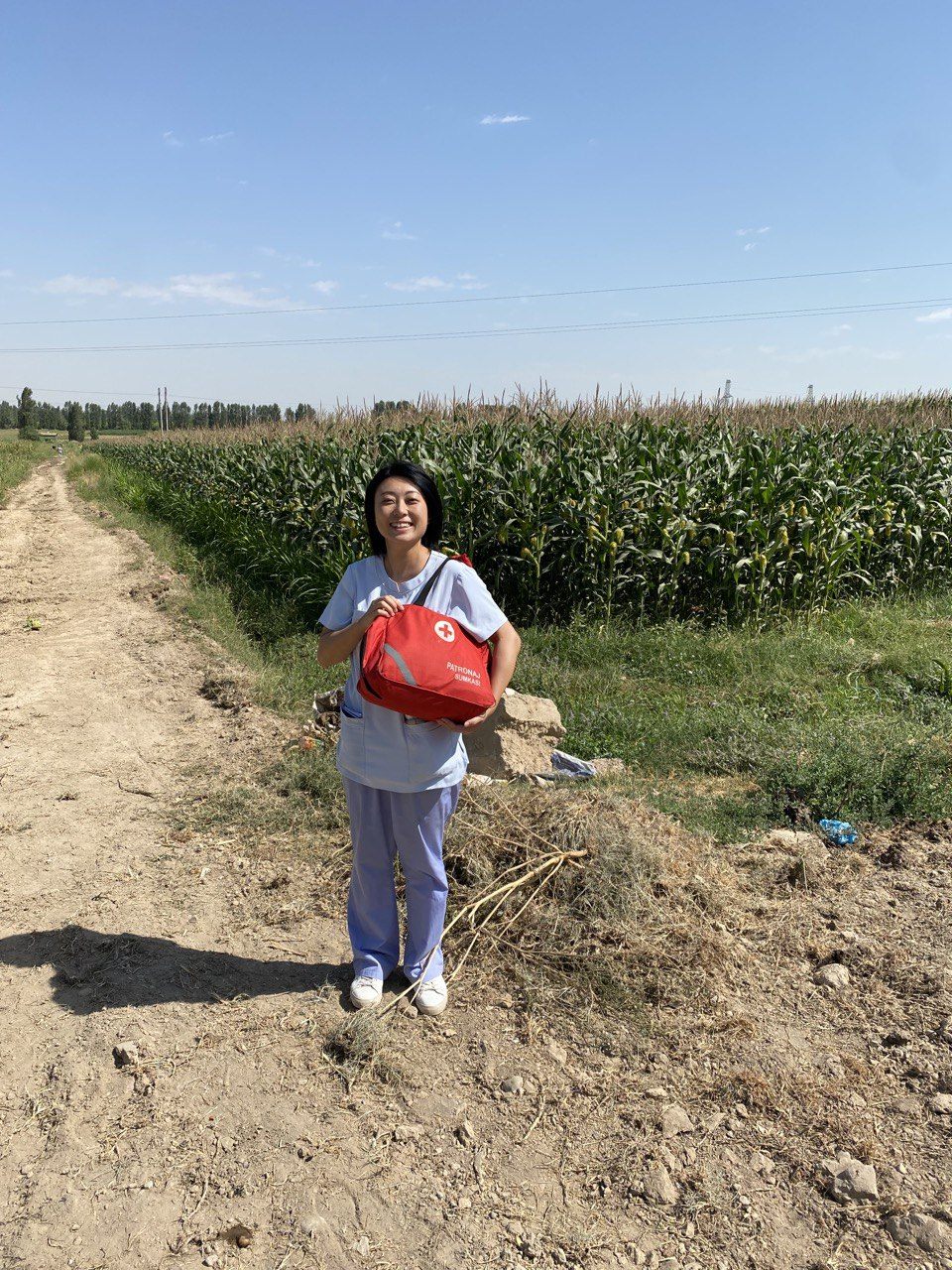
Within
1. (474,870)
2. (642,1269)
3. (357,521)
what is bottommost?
(642,1269)

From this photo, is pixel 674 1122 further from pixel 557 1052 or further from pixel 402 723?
pixel 402 723

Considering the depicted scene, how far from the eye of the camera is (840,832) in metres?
4.74

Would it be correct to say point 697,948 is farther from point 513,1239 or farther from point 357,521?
point 357,521

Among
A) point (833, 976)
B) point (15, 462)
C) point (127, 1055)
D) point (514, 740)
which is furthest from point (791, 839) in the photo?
point (15, 462)

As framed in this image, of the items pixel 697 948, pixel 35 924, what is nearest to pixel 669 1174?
pixel 697 948

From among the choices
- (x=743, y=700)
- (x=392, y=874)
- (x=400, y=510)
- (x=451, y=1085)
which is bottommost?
(x=451, y=1085)

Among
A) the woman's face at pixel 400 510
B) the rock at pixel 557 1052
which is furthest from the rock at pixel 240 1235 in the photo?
the woman's face at pixel 400 510

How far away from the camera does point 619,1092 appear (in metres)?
2.90

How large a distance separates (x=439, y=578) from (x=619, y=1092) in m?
1.72

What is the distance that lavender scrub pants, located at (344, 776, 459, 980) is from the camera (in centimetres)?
304

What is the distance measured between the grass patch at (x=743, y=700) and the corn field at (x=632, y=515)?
483 millimetres

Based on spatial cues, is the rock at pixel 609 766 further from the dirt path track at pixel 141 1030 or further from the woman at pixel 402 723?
the woman at pixel 402 723

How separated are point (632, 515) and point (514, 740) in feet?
12.9

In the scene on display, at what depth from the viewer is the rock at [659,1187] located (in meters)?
2.49
